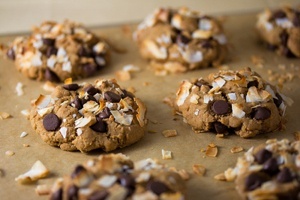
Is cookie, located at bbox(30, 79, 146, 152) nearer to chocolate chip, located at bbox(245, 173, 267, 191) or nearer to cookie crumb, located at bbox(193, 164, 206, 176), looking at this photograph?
cookie crumb, located at bbox(193, 164, 206, 176)

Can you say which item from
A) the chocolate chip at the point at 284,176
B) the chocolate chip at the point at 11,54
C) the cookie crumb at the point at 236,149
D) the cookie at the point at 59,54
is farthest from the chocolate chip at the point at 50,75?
the chocolate chip at the point at 284,176

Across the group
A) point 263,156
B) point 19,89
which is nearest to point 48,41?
point 19,89

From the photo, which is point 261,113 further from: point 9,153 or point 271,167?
point 9,153

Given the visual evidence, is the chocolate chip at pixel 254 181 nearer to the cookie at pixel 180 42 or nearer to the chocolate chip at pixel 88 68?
the cookie at pixel 180 42

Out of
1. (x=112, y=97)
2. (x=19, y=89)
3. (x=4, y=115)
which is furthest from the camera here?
(x=19, y=89)

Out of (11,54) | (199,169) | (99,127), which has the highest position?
(11,54)

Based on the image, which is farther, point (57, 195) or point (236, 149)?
point (236, 149)

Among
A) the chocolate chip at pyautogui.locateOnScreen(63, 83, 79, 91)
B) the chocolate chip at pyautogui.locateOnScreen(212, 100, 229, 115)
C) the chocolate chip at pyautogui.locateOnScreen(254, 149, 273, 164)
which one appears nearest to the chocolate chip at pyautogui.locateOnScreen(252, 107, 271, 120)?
the chocolate chip at pyautogui.locateOnScreen(212, 100, 229, 115)

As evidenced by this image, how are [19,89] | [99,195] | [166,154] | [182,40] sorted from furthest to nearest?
1. [182,40]
2. [19,89]
3. [166,154]
4. [99,195]
